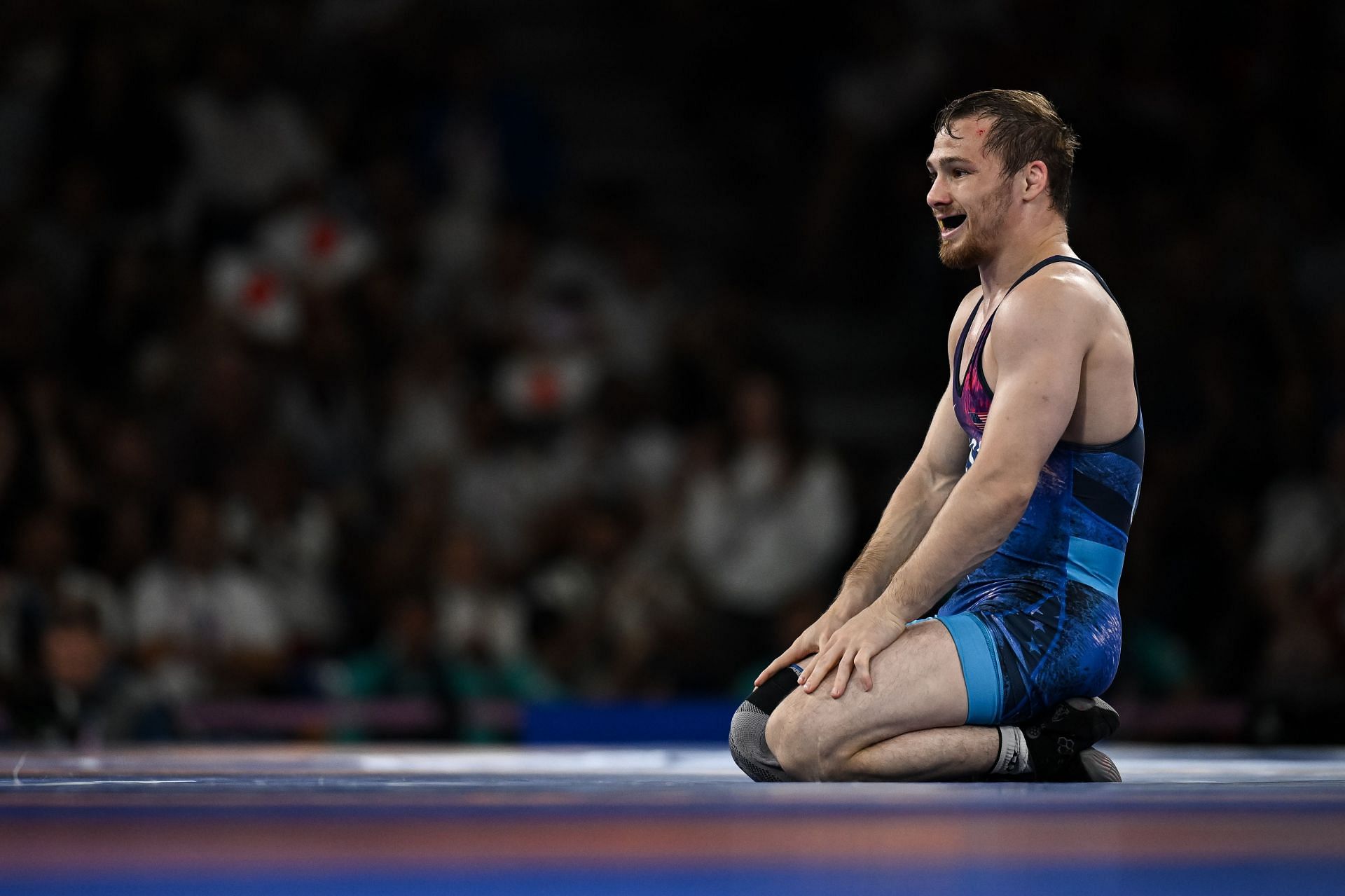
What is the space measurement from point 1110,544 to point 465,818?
1.56m

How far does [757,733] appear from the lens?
3389 millimetres

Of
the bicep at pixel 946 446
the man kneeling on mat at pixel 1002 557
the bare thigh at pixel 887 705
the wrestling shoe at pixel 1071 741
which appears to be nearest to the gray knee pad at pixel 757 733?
the man kneeling on mat at pixel 1002 557

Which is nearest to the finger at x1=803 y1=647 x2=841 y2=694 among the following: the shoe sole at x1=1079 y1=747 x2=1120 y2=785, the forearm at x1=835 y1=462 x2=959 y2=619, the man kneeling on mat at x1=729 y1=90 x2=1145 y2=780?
the man kneeling on mat at x1=729 y1=90 x2=1145 y2=780

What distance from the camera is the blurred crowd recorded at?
6.82 m

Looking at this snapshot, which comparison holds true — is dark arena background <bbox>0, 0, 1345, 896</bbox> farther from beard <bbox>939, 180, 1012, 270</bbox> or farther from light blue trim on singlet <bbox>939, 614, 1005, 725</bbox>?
beard <bbox>939, 180, 1012, 270</bbox>

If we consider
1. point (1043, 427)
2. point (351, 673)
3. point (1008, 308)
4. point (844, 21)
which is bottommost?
point (351, 673)

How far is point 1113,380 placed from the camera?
3.36 meters

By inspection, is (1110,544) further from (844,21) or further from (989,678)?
(844,21)

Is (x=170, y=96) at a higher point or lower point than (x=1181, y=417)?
higher

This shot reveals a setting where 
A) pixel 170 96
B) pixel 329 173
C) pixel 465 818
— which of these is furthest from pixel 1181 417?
pixel 465 818

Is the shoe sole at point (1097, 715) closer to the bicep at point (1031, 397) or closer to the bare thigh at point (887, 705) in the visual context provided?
the bare thigh at point (887, 705)

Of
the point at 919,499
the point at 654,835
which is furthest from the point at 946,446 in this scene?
the point at 654,835

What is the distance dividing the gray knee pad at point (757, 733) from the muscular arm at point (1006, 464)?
359mm

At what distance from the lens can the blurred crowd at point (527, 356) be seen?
6816 millimetres
